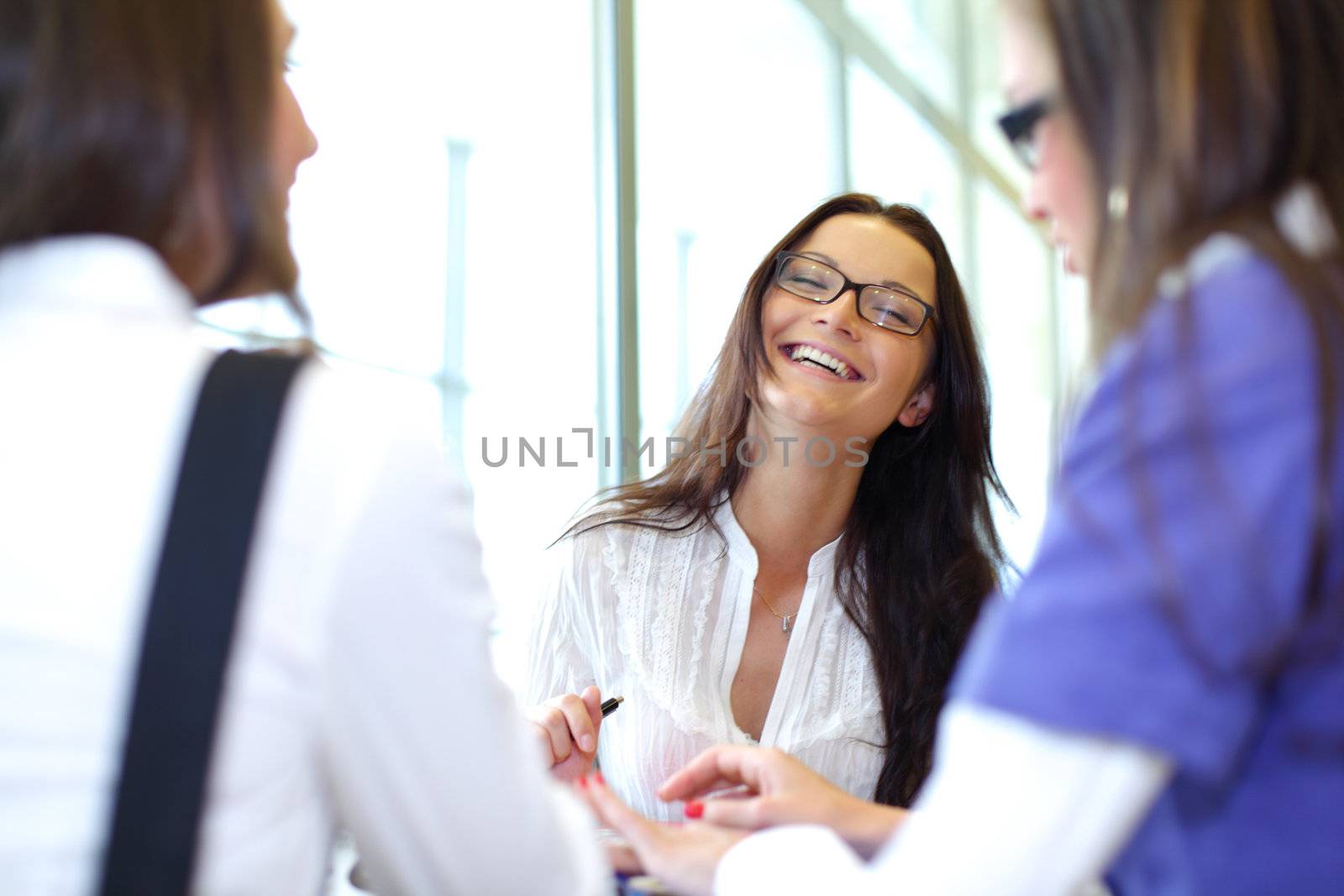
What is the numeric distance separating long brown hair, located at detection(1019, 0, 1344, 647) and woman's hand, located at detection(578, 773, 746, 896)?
23.0 inches

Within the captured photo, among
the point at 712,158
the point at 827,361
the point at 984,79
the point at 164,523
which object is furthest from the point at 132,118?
the point at 984,79

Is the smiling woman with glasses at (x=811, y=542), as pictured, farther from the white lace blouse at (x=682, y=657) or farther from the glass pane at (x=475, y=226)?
the glass pane at (x=475, y=226)

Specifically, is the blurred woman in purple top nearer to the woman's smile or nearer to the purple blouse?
the purple blouse

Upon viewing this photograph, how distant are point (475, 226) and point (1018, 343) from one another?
4977 millimetres

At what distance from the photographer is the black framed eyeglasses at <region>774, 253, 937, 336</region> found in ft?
7.13

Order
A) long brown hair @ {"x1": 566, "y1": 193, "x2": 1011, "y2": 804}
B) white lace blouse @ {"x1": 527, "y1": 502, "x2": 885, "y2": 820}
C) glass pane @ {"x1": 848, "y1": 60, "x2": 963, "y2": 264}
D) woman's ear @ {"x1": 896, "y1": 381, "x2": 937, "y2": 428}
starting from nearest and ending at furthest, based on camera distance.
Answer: white lace blouse @ {"x1": 527, "y1": 502, "x2": 885, "y2": 820} < long brown hair @ {"x1": 566, "y1": 193, "x2": 1011, "y2": 804} < woman's ear @ {"x1": 896, "y1": 381, "x2": 937, "y2": 428} < glass pane @ {"x1": 848, "y1": 60, "x2": 963, "y2": 264}

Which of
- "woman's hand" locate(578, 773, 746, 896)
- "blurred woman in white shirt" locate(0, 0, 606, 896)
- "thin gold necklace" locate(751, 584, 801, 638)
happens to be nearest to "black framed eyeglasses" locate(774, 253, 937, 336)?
"thin gold necklace" locate(751, 584, 801, 638)

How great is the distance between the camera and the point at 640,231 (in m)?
3.04

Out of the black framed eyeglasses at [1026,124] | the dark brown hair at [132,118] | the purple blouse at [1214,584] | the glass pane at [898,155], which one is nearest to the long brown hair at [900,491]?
the black framed eyeglasses at [1026,124]

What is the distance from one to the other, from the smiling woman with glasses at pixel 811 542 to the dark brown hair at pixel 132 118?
1.27 meters

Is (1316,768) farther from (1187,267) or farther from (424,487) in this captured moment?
(424,487)

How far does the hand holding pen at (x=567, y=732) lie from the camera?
5.26ft

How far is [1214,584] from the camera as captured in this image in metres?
0.71

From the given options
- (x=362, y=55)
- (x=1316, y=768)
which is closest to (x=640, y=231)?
(x=362, y=55)
